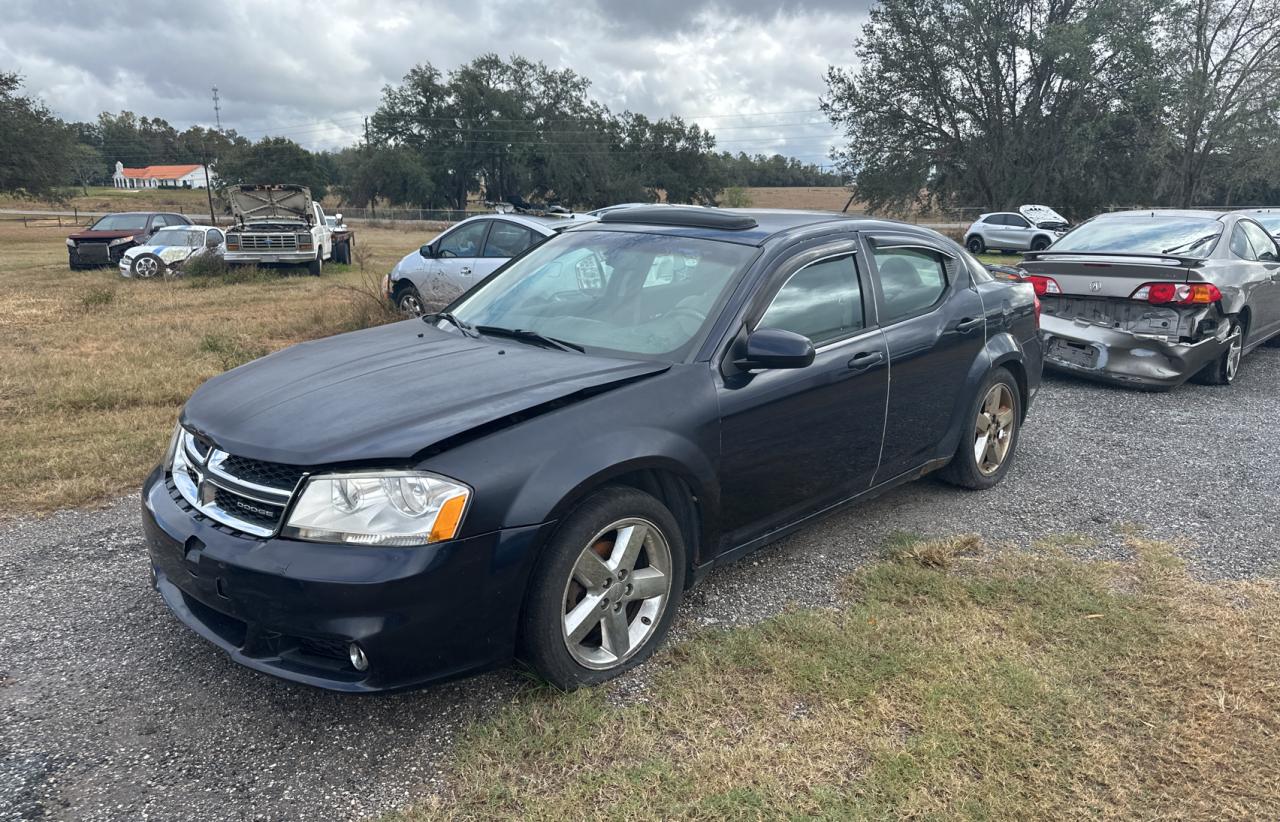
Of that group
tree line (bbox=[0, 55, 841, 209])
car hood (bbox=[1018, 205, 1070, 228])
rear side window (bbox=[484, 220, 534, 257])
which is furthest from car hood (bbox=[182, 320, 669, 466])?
tree line (bbox=[0, 55, 841, 209])

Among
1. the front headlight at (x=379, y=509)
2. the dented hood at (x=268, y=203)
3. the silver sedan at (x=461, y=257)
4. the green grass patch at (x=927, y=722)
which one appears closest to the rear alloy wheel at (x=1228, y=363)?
the green grass patch at (x=927, y=722)

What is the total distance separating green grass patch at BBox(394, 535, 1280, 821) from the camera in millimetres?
2521

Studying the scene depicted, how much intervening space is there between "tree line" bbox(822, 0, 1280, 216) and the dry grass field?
93.9 feet

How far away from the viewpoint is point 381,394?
302 centimetres

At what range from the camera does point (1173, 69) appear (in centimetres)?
3328

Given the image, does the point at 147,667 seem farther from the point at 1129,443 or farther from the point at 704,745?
the point at 1129,443

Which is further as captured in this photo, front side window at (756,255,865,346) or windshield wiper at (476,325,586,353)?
front side window at (756,255,865,346)

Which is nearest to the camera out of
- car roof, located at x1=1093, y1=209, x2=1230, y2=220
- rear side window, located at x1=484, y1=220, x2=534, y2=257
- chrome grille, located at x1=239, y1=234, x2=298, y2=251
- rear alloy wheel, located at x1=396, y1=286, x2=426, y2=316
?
car roof, located at x1=1093, y1=209, x2=1230, y2=220

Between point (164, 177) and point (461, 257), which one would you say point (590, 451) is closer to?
point (461, 257)

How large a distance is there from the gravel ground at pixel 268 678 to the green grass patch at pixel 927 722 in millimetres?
247

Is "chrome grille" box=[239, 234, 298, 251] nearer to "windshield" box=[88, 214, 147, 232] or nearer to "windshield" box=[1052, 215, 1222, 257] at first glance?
"windshield" box=[88, 214, 147, 232]

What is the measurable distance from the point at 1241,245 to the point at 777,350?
7.15 meters

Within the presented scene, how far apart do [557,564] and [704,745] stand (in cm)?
74

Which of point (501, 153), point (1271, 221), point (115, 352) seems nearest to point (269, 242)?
point (115, 352)
